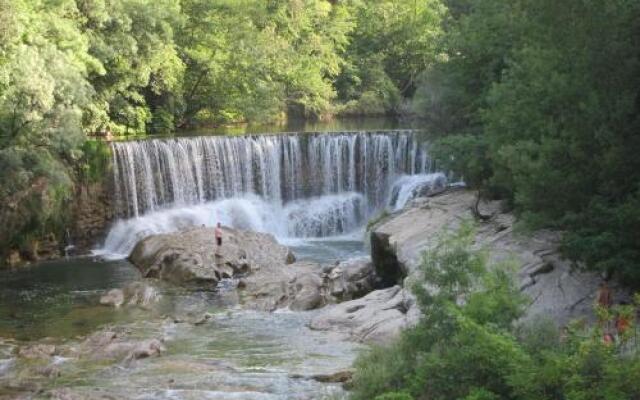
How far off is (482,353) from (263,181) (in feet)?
71.2

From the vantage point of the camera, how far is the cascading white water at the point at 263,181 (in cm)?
2806

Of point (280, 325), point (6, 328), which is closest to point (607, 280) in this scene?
point (280, 325)

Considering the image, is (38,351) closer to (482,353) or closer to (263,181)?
(482,353)

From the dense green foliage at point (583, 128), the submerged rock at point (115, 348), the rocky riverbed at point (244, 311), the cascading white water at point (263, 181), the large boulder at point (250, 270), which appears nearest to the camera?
the dense green foliage at point (583, 128)

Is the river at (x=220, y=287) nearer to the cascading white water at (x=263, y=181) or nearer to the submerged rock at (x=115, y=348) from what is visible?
the cascading white water at (x=263, y=181)

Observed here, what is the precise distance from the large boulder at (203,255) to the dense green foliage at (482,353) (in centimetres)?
1149

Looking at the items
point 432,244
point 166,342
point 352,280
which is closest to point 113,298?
point 166,342

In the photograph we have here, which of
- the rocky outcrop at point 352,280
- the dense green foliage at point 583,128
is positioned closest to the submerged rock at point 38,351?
the rocky outcrop at point 352,280

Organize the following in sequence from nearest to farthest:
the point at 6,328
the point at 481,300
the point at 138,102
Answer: the point at 481,300 < the point at 6,328 < the point at 138,102

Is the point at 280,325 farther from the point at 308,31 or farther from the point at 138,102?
the point at 308,31

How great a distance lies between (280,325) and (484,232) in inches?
209

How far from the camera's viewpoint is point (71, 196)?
86.9 ft

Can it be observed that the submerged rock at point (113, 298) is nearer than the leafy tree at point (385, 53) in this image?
Yes

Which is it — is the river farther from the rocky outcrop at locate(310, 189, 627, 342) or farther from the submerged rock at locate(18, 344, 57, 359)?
the rocky outcrop at locate(310, 189, 627, 342)
